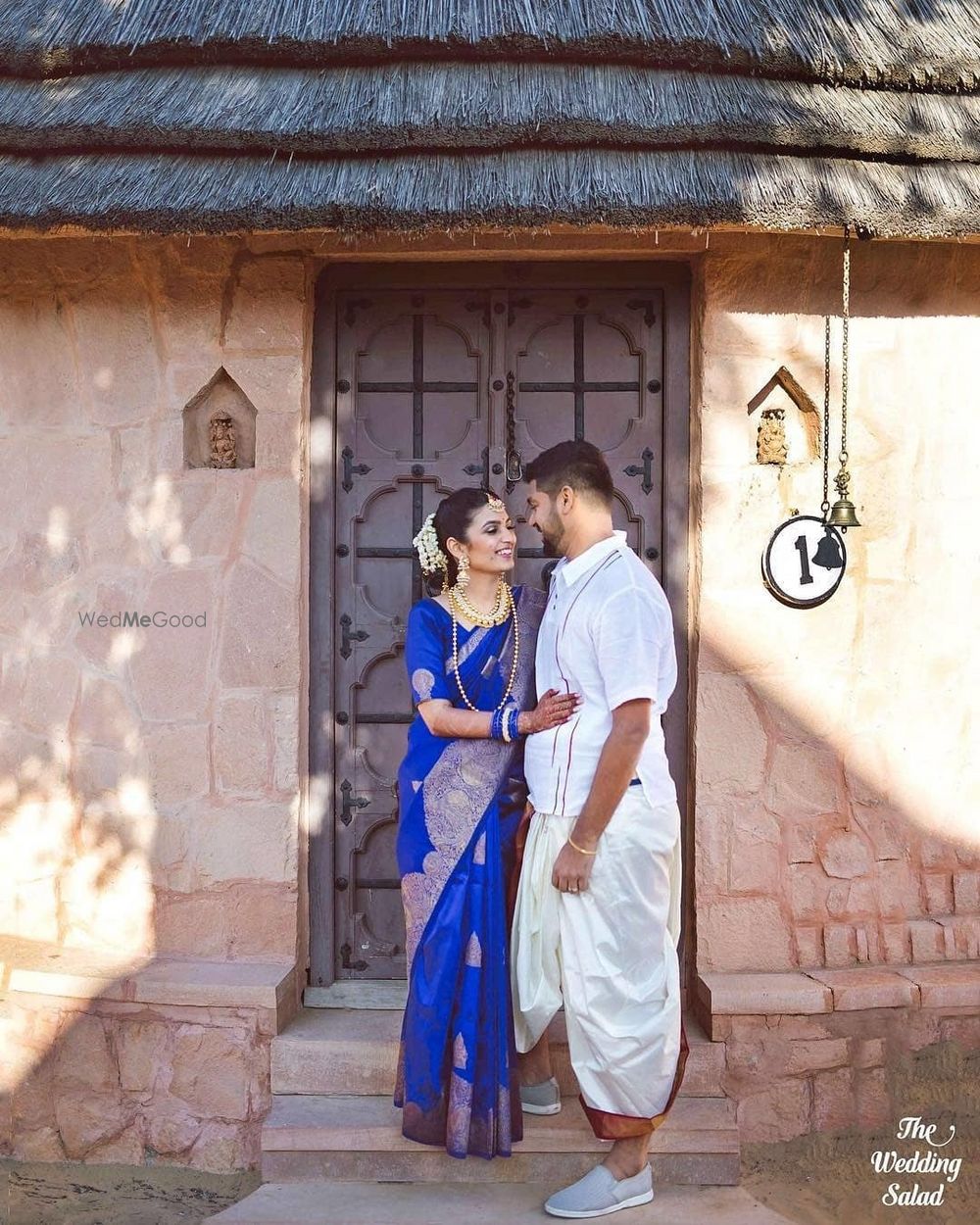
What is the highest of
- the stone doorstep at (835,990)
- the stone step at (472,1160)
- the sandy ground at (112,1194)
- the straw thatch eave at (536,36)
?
the straw thatch eave at (536,36)

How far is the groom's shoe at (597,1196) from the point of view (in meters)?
3.04

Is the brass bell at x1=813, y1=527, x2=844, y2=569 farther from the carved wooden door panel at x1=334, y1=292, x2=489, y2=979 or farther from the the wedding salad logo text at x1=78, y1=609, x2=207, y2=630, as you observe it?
the the wedding salad logo text at x1=78, y1=609, x2=207, y2=630

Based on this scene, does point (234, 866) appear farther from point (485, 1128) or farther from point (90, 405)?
point (90, 405)

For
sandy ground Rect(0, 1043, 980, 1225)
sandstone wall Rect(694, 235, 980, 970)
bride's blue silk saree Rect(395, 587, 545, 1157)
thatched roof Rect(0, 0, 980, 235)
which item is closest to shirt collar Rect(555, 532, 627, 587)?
bride's blue silk saree Rect(395, 587, 545, 1157)

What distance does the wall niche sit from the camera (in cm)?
380

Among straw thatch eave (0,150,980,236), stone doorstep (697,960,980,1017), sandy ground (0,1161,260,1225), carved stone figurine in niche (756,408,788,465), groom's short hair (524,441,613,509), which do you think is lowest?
sandy ground (0,1161,260,1225)

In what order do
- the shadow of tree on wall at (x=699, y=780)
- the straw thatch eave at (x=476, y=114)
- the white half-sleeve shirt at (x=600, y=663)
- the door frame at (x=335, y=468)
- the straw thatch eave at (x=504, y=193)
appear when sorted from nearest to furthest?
1. the white half-sleeve shirt at (x=600, y=663)
2. the straw thatch eave at (x=504, y=193)
3. the straw thatch eave at (x=476, y=114)
4. the shadow of tree on wall at (x=699, y=780)
5. the door frame at (x=335, y=468)

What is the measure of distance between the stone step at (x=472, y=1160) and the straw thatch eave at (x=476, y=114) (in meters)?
2.77

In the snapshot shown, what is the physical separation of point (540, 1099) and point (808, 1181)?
840mm

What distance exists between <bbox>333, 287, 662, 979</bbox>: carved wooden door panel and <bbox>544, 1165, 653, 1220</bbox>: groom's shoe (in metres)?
1.05

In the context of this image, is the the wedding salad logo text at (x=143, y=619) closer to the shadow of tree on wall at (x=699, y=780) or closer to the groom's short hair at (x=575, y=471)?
the shadow of tree on wall at (x=699, y=780)

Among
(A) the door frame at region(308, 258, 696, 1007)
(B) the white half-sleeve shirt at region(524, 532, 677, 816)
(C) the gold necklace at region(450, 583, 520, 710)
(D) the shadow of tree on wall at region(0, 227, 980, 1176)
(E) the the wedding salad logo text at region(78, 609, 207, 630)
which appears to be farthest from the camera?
(A) the door frame at region(308, 258, 696, 1007)

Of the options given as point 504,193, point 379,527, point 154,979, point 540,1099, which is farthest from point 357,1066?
point 504,193

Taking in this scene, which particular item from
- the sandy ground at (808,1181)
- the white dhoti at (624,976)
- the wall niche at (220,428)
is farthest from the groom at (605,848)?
the wall niche at (220,428)
